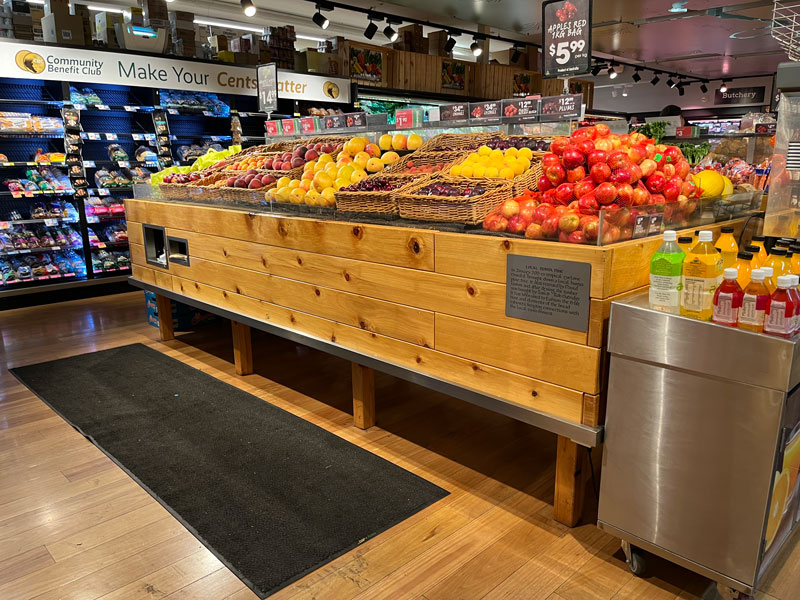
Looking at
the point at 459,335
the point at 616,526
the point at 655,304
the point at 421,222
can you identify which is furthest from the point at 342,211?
the point at 616,526

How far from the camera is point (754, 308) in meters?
1.64

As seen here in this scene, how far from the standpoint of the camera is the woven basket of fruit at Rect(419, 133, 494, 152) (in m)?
3.39

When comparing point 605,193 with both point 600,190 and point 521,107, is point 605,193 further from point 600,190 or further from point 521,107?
point 521,107

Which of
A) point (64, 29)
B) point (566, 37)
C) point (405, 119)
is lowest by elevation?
point (405, 119)

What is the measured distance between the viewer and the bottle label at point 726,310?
168 cm

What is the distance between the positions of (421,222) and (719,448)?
4.97 ft

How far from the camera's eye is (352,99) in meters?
8.47

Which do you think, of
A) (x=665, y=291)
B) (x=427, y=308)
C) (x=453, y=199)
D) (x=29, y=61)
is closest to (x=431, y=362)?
(x=427, y=308)

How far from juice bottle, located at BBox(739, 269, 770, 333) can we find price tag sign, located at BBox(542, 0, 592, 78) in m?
2.04

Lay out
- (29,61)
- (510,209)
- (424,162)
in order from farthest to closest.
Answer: (29,61) → (424,162) → (510,209)

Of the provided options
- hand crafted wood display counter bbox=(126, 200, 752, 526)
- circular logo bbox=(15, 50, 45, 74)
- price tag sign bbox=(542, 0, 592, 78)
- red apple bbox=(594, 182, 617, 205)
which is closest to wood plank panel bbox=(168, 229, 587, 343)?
hand crafted wood display counter bbox=(126, 200, 752, 526)

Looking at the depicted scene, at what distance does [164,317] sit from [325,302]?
7.55 ft

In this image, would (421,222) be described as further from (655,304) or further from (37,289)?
(37,289)

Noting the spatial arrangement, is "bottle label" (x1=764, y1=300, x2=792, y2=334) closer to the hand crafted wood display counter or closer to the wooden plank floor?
the hand crafted wood display counter
